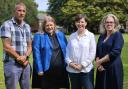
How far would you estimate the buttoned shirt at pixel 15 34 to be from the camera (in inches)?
283

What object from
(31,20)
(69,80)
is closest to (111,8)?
(31,20)

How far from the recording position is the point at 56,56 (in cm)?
762

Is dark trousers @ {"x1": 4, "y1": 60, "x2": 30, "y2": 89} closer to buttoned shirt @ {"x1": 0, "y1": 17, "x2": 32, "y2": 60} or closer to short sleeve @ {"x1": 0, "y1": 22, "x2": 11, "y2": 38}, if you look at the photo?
buttoned shirt @ {"x1": 0, "y1": 17, "x2": 32, "y2": 60}

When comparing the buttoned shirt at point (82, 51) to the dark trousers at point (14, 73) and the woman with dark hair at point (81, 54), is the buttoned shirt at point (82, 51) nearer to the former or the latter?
the woman with dark hair at point (81, 54)

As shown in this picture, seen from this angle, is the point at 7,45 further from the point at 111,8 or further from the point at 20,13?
the point at 111,8

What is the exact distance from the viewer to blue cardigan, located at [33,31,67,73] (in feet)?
24.7

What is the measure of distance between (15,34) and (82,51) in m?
1.27

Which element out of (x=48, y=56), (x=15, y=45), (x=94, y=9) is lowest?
(x=94, y=9)

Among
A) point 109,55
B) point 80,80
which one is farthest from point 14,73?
point 109,55

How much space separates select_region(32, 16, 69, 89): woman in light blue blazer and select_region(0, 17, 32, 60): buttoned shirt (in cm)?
33

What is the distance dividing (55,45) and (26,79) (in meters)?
0.84

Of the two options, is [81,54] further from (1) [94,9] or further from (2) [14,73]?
(1) [94,9]

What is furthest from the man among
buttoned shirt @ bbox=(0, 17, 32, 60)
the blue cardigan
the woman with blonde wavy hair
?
the woman with blonde wavy hair

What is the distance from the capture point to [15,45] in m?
7.24
